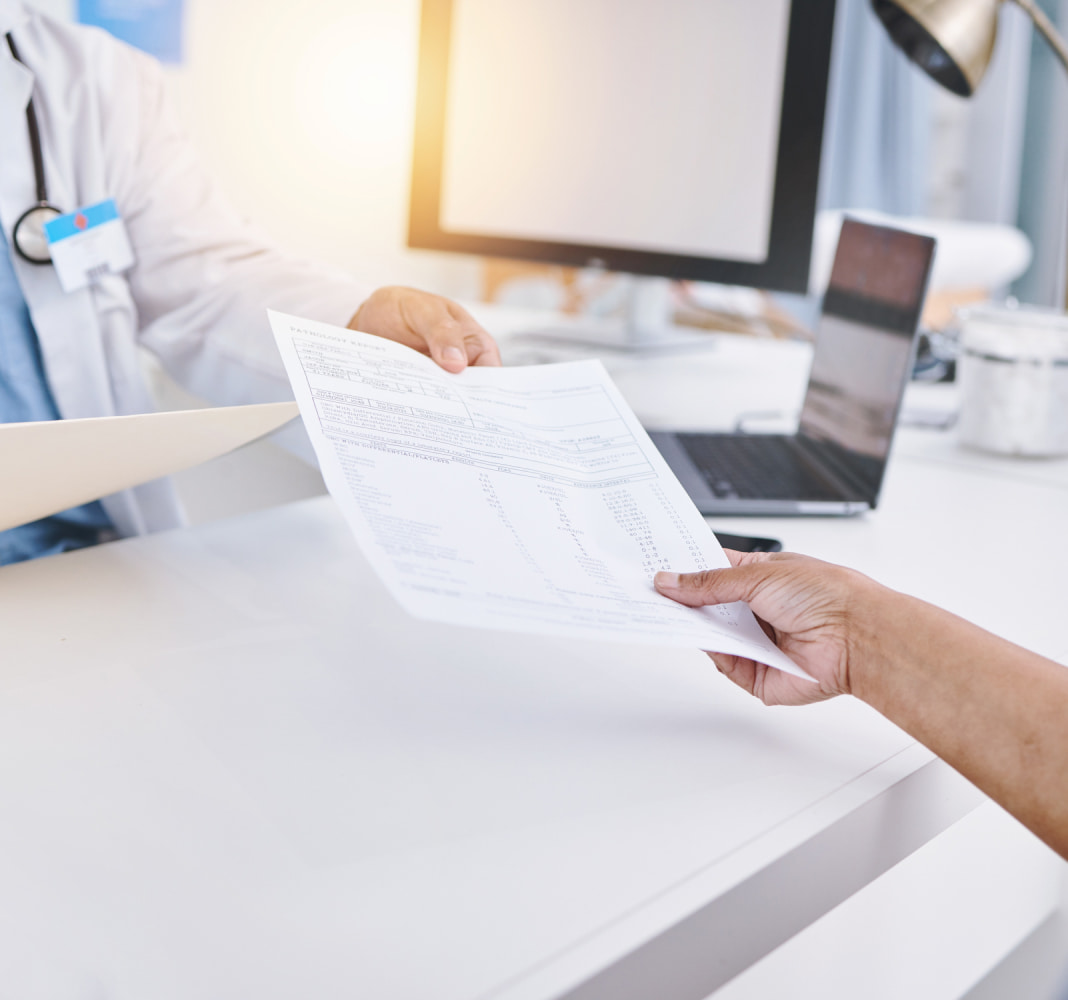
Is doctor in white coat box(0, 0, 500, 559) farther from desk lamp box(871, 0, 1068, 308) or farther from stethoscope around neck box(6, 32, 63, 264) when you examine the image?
desk lamp box(871, 0, 1068, 308)

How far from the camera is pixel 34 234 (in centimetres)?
91

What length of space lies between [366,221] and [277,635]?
180 centimetres

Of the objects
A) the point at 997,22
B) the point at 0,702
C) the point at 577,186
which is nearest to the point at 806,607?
the point at 0,702

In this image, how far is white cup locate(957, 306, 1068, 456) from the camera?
957mm

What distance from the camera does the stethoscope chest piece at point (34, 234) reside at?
0.90 metres

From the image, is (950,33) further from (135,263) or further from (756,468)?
(135,263)

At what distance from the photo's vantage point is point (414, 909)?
0.34m

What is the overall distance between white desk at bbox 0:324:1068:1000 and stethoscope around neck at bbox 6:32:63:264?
0.40 m

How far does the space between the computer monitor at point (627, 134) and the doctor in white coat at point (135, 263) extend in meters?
0.46

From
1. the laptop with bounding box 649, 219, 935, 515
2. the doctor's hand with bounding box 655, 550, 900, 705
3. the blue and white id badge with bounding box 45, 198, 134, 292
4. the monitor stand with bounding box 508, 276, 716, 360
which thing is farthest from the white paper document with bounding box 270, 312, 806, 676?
the monitor stand with bounding box 508, 276, 716, 360

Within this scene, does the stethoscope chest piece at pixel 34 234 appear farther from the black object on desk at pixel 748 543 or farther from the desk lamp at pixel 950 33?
the desk lamp at pixel 950 33

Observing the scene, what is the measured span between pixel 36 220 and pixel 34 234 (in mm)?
13

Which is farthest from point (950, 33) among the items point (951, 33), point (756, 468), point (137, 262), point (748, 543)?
point (137, 262)

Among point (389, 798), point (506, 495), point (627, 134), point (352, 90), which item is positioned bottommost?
point (389, 798)
